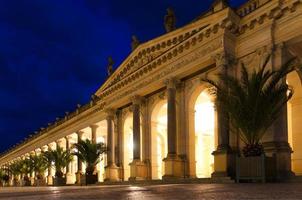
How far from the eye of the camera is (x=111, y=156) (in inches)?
1345

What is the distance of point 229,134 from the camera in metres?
21.2

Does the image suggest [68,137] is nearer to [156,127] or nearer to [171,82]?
[156,127]

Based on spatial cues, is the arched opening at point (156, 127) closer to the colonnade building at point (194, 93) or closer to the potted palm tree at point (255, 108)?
the colonnade building at point (194, 93)

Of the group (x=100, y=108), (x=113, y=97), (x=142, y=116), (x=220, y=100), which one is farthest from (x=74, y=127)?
(x=220, y=100)

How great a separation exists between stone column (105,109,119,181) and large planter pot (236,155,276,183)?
1767 cm

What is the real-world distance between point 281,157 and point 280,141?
2.71ft

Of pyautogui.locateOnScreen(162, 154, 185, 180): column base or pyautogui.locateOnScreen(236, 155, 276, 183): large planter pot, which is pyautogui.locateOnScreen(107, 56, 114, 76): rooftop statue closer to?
pyautogui.locateOnScreen(162, 154, 185, 180): column base

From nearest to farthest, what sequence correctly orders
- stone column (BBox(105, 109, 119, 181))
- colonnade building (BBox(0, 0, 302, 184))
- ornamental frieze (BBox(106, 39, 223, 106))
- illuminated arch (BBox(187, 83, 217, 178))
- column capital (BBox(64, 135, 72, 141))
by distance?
colonnade building (BBox(0, 0, 302, 184))
ornamental frieze (BBox(106, 39, 223, 106))
illuminated arch (BBox(187, 83, 217, 178))
stone column (BBox(105, 109, 119, 181))
column capital (BBox(64, 135, 72, 141))

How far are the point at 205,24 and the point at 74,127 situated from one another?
28.0 meters

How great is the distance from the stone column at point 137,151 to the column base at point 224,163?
962cm

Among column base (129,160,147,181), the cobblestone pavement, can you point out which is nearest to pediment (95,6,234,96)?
column base (129,160,147,181)

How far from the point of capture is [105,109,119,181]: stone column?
33.3 metres

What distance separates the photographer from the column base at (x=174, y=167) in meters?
25.2

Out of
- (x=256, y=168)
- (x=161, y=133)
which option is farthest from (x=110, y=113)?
(x=256, y=168)
